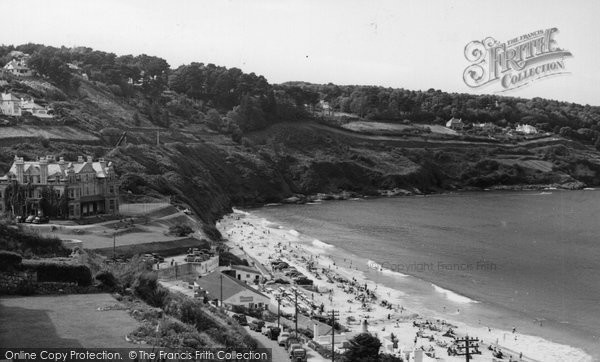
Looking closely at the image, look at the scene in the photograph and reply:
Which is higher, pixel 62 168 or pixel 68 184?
pixel 62 168

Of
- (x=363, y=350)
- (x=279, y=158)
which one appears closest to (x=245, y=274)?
(x=363, y=350)

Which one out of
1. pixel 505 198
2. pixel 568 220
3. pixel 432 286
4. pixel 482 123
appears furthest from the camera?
pixel 482 123

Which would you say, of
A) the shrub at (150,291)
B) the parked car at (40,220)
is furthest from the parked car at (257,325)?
the parked car at (40,220)

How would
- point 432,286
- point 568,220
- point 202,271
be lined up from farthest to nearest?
point 568,220, point 432,286, point 202,271

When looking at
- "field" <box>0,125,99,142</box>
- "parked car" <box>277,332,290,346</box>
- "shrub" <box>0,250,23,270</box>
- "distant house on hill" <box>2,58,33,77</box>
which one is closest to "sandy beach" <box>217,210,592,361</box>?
"parked car" <box>277,332,290,346</box>

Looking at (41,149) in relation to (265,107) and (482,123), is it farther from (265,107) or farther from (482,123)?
(482,123)

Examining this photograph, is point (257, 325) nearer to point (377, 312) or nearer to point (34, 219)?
point (377, 312)

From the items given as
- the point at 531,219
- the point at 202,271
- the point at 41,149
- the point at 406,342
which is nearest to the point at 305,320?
the point at 406,342
